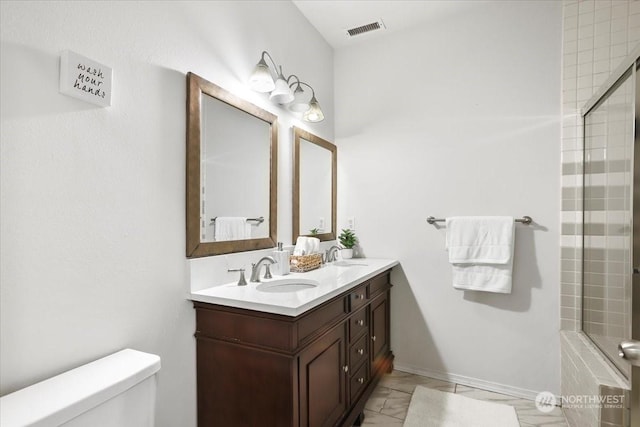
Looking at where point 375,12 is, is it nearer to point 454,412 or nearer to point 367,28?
point 367,28

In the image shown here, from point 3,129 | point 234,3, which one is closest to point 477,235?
point 234,3

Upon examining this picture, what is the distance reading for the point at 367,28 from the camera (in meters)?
2.49

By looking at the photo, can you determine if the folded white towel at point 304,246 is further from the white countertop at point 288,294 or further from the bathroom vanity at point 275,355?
the bathroom vanity at point 275,355

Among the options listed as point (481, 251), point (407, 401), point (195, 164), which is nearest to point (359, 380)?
point (407, 401)

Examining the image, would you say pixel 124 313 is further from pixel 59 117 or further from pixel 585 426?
pixel 585 426

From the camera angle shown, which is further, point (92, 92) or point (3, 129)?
point (92, 92)

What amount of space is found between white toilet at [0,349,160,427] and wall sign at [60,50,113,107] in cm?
83

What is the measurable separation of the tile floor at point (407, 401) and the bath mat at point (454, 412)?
5 cm

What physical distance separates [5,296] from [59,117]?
20.6 inches

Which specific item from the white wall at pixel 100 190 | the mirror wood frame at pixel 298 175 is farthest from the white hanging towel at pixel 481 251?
the white wall at pixel 100 190

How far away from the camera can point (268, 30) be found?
1974 mm

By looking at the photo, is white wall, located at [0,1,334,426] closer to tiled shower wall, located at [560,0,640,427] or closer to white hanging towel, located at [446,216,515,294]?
white hanging towel, located at [446,216,515,294]

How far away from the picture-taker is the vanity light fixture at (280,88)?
1.73 metres

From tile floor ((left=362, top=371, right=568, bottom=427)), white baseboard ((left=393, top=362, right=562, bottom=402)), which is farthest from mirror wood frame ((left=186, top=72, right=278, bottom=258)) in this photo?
white baseboard ((left=393, top=362, right=562, bottom=402))
